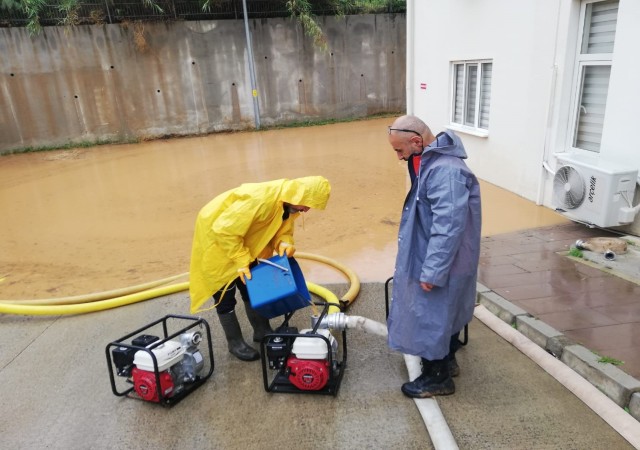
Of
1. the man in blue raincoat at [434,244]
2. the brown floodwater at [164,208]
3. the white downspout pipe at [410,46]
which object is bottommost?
the brown floodwater at [164,208]

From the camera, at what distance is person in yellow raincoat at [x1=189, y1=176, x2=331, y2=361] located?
2.98m

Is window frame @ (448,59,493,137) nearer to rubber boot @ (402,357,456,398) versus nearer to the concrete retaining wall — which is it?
rubber boot @ (402,357,456,398)

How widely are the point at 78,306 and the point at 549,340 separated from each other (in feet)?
13.2

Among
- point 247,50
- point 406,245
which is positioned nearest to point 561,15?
point 406,245

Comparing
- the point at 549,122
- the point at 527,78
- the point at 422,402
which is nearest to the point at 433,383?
the point at 422,402

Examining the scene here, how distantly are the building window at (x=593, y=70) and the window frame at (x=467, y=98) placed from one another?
1.89 metres

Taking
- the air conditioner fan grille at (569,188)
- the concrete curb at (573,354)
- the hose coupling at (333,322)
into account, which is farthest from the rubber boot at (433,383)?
the air conditioner fan grille at (569,188)

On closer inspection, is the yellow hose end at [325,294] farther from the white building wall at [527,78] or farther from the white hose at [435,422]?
the white building wall at [527,78]

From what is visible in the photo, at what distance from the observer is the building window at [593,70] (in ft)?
17.4

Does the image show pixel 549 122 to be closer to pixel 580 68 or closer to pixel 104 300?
pixel 580 68

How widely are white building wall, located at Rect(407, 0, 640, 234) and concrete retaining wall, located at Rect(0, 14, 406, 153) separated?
741cm

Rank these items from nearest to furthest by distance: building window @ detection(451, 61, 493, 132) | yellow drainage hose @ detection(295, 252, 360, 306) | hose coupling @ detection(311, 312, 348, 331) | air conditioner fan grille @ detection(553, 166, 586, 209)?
hose coupling @ detection(311, 312, 348, 331), yellow drainage hose @ detection(295, 252, 360, 306), air conditioner fan grille @ detection(553, 166, 586, 209), building window @ detection(451, 61, 493, 132)

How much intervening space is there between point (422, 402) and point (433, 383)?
0.47 feet

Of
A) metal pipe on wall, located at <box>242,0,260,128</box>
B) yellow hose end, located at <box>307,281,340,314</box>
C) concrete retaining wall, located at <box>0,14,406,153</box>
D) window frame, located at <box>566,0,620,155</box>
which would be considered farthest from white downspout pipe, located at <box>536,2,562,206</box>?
concrete retaining wall, located at <box>0,14,406,153</box>
